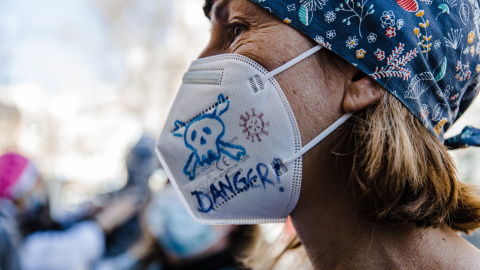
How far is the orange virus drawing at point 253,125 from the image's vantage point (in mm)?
1432

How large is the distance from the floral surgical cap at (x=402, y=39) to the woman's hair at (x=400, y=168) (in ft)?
0.24

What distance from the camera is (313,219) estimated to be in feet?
4.94

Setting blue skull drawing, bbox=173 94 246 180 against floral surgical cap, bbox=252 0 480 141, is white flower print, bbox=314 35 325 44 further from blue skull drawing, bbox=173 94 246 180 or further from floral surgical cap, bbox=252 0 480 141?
blue skull drawing, bbox=173 94 246 180

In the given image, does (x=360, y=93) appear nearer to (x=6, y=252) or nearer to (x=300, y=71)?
(x=300, y=71)

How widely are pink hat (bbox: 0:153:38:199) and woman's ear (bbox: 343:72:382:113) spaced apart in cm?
460

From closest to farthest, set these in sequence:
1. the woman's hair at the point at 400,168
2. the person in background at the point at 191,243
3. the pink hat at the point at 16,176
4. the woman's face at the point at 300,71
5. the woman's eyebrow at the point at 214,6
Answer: the woman's hair at the point at 400,168
the woman's face at the point at 300,71
the woman's eyebrow at the point at 214,6
the person in background at the point at 191,243
the pink hat at the point at 16,176

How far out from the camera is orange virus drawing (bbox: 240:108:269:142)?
4.70ft

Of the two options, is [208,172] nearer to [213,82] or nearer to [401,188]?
[213,82]

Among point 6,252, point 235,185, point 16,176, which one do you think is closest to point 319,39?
point 235,185

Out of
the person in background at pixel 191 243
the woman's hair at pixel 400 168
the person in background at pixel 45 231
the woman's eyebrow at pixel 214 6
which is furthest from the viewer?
the person in background at pixel 45 231

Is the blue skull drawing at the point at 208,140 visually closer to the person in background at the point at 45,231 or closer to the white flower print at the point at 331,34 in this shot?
the white flower print at the point at 331,34

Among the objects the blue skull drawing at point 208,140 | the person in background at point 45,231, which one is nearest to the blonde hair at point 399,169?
the blue skull drawing at point 208,140

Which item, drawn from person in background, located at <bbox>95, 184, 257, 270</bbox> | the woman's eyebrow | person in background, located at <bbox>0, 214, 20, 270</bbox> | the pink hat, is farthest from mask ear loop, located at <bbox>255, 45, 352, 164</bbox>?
the pink hat

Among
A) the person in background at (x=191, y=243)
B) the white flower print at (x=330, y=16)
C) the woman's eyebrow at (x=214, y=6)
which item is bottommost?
the person in background at (x=191, y=243)
